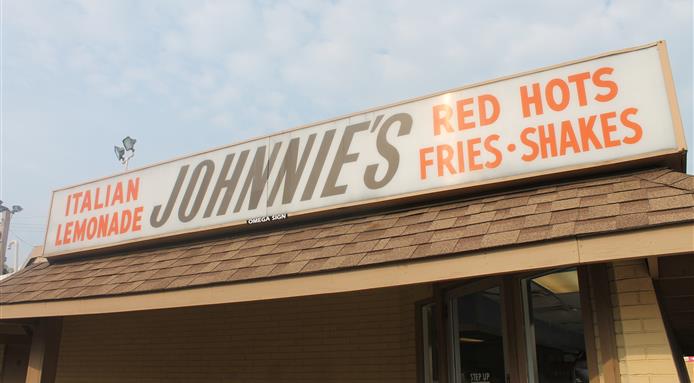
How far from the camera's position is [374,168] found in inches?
256

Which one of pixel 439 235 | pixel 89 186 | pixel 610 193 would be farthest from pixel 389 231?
pixel 89 186

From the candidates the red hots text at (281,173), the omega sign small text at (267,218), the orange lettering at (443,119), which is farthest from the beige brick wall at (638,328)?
the omega sign small text at (267,218)

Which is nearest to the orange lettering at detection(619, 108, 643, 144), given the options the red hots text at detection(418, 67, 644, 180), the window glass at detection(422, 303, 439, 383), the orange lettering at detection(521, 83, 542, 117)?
the red hots text at detection(418, 67, 644, 180)

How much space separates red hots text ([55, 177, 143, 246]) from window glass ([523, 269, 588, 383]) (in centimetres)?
547

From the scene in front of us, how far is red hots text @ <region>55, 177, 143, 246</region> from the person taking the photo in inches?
336

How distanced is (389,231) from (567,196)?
1.62 metres

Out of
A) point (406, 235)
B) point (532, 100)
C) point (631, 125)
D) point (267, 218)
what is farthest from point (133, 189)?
point (631, 125)

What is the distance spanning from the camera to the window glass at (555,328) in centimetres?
491

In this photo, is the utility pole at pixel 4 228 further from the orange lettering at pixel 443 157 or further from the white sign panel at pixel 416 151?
the orange lettering at pixel 443 157

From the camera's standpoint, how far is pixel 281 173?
7250 mm

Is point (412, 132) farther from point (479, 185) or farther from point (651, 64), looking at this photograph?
point (651, 64)

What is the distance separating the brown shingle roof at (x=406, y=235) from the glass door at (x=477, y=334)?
866 mm

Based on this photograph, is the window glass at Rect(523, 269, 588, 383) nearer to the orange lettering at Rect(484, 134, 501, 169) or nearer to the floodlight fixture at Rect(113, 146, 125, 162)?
the orange lettering at Rect(484, 134, 501, 169)

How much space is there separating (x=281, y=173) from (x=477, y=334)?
297 cm
